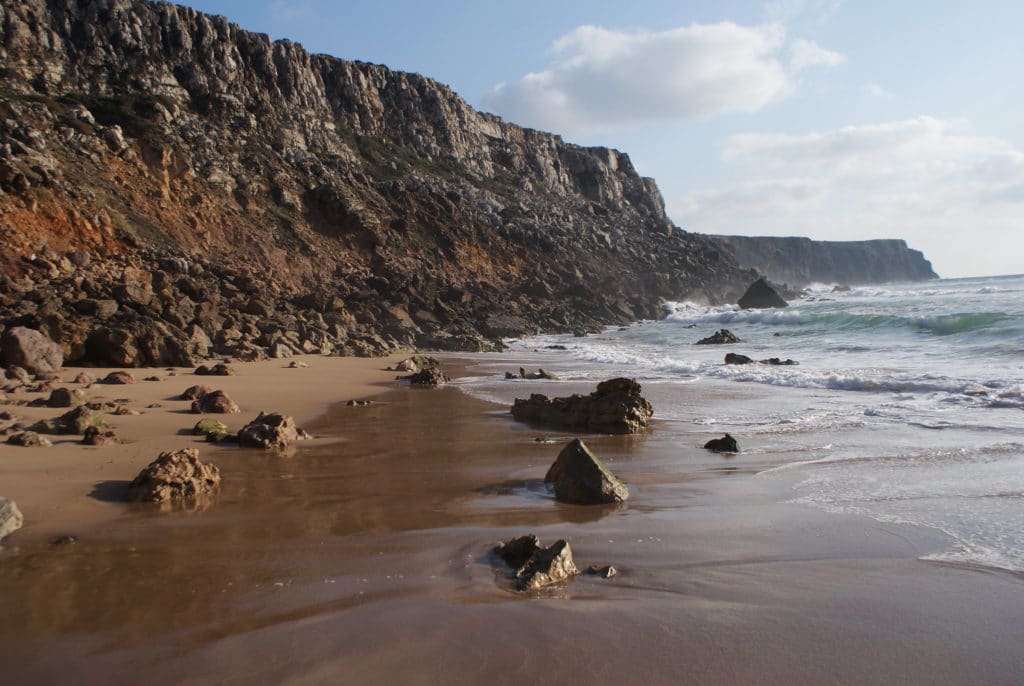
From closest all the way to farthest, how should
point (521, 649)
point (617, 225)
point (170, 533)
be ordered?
point (521, 649) < point (170, 533) < point (617, 225)

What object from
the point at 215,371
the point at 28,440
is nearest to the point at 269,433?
the point at 28,440

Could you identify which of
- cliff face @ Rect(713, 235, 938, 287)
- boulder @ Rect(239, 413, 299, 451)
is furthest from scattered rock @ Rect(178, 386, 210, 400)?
cliff face @ Rect(713, 235, 938, 287)

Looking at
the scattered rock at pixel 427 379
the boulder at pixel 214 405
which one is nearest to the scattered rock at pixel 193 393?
the boulder at pixel 214 405

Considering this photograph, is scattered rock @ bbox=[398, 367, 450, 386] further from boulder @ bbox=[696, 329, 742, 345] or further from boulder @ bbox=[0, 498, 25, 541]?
boulder @ bbox=[696, 329, 742, 345]

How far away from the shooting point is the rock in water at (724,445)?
20.7 ft

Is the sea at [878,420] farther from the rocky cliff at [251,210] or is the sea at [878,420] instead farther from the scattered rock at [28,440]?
the rocky cliff at [251,210]

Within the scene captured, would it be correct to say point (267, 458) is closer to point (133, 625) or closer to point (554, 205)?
point (133, 625)

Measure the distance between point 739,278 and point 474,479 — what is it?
222 ft

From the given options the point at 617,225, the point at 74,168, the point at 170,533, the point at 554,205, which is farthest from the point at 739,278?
the point at 170,533

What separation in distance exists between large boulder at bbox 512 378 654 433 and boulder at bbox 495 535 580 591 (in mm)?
4410

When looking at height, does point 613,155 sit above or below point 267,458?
above

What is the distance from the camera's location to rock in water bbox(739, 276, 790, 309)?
185 ft

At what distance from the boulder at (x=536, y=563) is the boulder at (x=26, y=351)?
30.6 feet

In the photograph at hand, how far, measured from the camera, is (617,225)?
67.4 metres
